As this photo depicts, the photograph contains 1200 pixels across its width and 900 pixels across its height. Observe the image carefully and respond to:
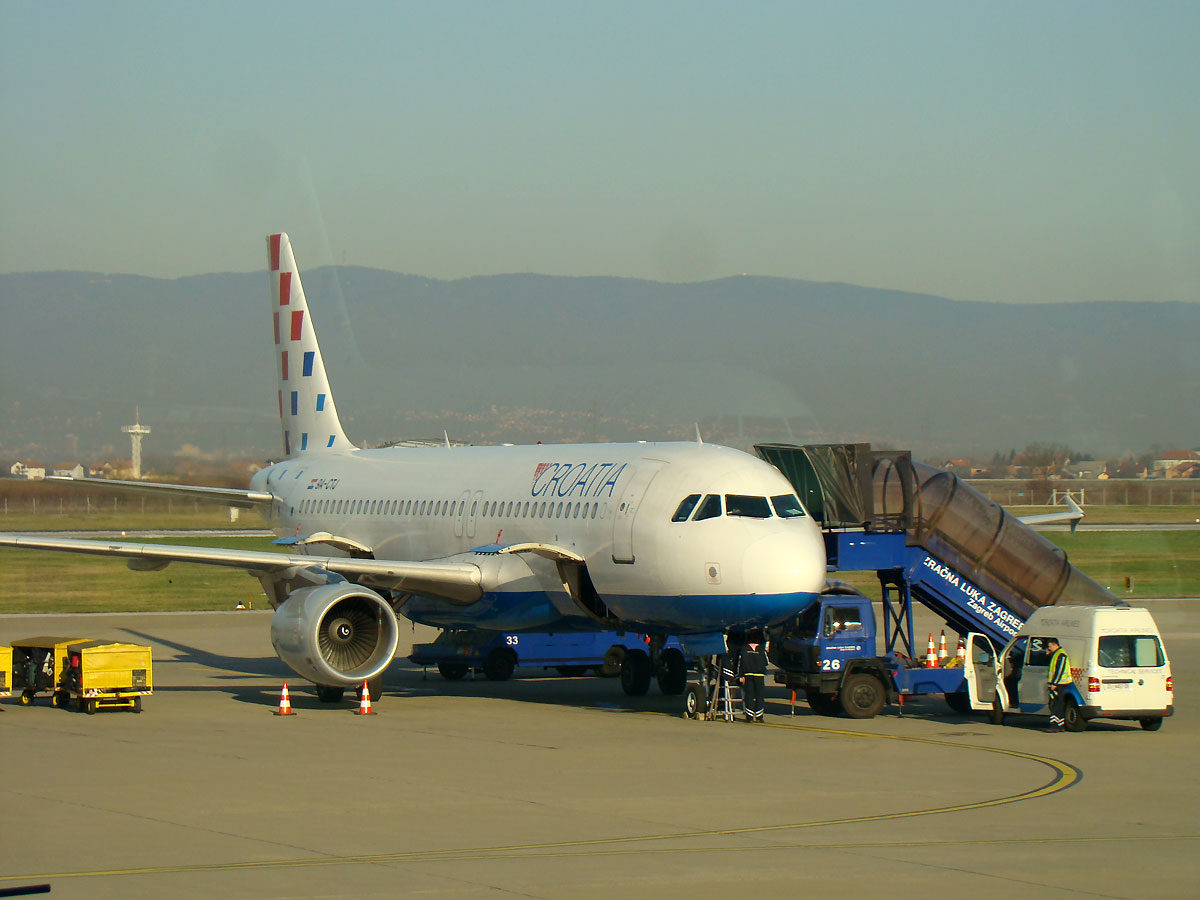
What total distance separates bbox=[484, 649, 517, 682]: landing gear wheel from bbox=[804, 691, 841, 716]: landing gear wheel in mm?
8076

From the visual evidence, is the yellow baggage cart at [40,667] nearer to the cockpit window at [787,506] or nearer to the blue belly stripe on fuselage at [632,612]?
the blue belly stripe on fuselage at [632,612]

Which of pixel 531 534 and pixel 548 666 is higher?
pixel 531 534

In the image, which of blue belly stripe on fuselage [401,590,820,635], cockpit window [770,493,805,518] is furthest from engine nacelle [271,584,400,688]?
cockpit window [770,493,805,518]

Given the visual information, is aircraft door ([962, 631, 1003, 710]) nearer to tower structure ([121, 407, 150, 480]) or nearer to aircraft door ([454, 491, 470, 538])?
aircraft door ([454, 491, 470, 538])

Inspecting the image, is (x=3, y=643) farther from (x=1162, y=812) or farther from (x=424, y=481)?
(x=1162, y=812)

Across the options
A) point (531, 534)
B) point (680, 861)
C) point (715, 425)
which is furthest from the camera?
point (715, 425)

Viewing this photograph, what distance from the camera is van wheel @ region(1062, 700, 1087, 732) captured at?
23859 millimetres

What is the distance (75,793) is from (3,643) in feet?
70.9

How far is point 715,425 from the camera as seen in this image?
70.2m

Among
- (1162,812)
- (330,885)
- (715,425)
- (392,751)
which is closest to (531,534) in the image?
(392,751)

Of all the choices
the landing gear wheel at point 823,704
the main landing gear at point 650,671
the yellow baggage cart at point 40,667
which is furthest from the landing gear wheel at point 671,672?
the yellow baggage cart at point 40,667

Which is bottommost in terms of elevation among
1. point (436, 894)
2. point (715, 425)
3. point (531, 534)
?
point (436, 894)

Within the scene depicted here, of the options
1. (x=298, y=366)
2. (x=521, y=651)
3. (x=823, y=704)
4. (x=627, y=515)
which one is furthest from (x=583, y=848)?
(x=298, y=366)

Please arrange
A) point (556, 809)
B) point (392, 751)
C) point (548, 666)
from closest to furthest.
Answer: point (556, 809), point (392, 751), point (548, 666)
